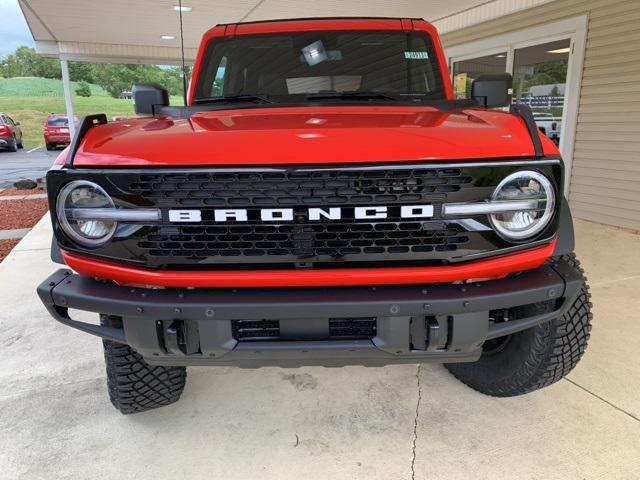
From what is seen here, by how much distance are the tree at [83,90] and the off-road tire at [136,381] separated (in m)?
29.4

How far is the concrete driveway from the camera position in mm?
2057

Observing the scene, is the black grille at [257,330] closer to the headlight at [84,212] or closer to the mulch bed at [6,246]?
the headlight at [84,212]

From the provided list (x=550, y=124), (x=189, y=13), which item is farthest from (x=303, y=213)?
(x=189, y=13)

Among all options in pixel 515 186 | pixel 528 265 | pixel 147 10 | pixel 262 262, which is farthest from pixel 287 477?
pixel 147 10

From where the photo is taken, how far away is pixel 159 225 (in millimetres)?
1680

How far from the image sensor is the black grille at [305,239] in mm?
1671

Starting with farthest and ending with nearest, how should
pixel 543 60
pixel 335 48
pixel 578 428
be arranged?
pixel 543 60, pixel 335 48, pixel 578 428

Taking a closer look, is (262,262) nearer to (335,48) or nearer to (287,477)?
(287,477)

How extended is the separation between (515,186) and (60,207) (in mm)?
1631

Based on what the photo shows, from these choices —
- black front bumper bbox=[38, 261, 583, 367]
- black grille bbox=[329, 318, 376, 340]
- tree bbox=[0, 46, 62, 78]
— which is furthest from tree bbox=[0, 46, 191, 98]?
black grille bbox=[329, 318, 376, 340]

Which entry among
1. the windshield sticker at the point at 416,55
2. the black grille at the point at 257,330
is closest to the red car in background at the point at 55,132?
the windshield sticker at the point at 416,55

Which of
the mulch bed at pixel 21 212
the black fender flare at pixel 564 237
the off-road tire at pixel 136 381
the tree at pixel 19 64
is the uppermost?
the tree at pixel 19 64

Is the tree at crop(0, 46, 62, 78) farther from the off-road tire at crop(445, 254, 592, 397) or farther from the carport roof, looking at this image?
the off-road tire at crop(445, 254, 592, 397)

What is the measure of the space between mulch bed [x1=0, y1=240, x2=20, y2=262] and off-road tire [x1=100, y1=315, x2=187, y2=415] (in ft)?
13.3
